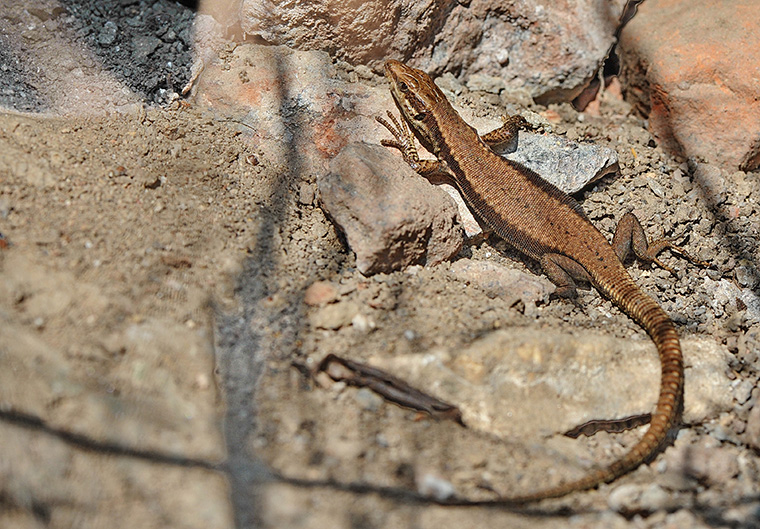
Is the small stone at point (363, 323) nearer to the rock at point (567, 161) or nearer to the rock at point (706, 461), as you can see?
the rock at point (706, 461)

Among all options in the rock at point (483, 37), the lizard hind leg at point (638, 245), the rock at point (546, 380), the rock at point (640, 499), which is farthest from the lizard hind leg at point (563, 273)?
the rock at point (483, 37)

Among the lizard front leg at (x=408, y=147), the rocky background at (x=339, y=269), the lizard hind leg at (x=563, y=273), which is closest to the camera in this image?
the rocky background at (x=339, y=269)

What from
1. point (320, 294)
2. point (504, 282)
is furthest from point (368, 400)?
point (504, 282)

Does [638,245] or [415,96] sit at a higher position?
[415,96]

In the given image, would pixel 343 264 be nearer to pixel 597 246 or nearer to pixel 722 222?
pixel 597 246

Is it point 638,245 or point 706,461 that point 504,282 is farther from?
point 706,461
